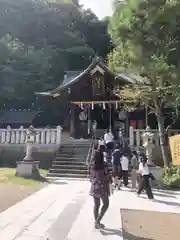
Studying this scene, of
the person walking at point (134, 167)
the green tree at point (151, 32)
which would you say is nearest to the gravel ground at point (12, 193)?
the person walking at point (134, 167)

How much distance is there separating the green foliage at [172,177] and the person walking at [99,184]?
23.1 ft

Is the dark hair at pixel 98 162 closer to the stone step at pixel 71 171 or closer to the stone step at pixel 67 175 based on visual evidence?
the stone step at pixel 67 175

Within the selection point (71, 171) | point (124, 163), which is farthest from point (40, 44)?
point (124, 163)

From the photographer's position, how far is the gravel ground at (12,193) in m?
8.48

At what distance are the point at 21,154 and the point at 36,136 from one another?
1563 mm

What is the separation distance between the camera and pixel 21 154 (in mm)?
19219

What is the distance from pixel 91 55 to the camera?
3572cm

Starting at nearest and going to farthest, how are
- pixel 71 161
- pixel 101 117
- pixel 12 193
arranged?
pixel 12 193 → pixel 71 161 → pixel 101 117

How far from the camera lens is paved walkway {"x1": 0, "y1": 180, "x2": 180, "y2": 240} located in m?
5.78

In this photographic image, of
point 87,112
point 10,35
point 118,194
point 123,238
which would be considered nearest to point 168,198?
point 118,194

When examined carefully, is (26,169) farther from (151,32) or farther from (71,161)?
(151,32)

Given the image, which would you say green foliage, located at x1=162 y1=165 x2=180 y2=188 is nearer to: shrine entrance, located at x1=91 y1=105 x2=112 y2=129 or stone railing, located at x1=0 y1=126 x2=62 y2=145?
stone railing, located at x1=0 y1=126 x2=62 y2=145

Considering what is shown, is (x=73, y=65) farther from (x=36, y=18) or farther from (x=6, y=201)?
Answer: (x=6, y=201)

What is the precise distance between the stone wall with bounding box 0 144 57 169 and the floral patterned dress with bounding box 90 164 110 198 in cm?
1245
